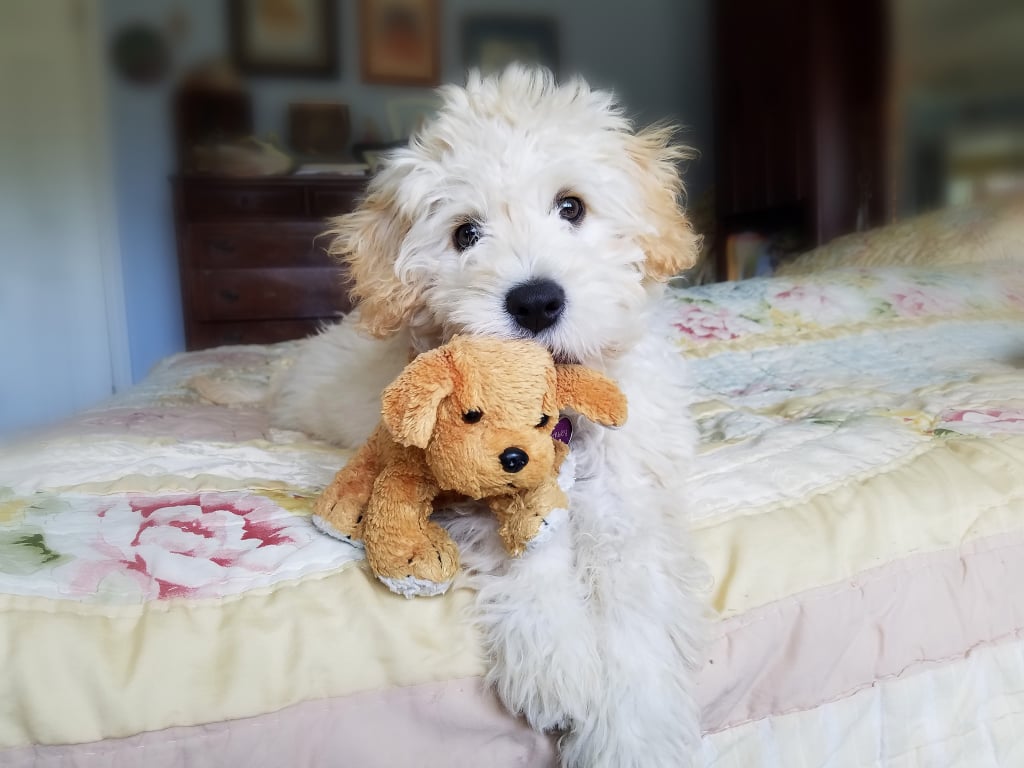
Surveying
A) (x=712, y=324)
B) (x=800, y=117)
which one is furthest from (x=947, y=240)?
(x=800, y=117)

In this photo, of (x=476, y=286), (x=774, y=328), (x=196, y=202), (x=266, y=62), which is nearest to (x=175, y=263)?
(x=196, y=202)

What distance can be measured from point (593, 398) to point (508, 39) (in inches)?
129

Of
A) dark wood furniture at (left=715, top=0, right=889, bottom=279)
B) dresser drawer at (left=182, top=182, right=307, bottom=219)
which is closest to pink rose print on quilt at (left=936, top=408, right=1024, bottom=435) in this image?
dark wood furniture at (left=715, top=0, right=889, bottom=279)

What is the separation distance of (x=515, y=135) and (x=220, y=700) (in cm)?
69

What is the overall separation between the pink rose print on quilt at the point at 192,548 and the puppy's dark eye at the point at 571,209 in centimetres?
49

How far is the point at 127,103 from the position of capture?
3520 mm

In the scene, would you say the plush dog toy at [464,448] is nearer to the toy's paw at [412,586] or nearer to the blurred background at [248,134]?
the toy's paw at [412,586]

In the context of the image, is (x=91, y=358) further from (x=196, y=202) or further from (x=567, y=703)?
(x=567, y=703)

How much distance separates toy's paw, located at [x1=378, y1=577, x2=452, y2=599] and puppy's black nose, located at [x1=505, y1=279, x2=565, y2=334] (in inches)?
11.1

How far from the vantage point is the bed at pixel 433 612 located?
57cm

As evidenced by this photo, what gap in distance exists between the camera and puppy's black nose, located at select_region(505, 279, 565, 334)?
78 centimetres

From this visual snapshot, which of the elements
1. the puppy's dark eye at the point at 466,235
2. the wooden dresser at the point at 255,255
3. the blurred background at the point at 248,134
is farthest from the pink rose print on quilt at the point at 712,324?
the wooden dresser at the point at 255,255

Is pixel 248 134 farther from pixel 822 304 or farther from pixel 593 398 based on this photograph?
pixel 593 398

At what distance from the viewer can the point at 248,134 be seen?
350 centimetres
